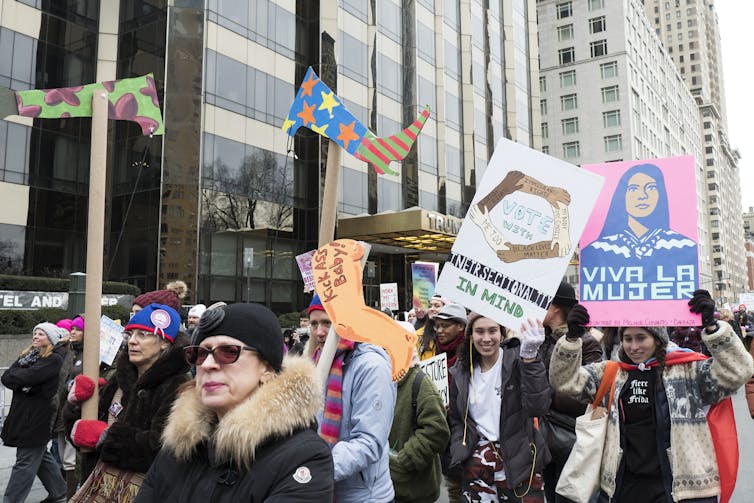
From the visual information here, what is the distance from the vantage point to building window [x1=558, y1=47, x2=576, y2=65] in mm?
69856

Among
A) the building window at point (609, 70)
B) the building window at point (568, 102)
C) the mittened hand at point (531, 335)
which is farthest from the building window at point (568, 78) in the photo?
the mittened hand at point (531, 335)

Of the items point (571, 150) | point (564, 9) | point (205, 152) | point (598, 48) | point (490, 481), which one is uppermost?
point (564, 9)

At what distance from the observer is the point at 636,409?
143 inches

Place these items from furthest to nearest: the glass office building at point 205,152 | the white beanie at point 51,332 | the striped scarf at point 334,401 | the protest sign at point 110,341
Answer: the glass office building at point 205,152 → the white beanie at point 51,332 → the protest sign at point 110,341 → the striped scarf at point 334,401

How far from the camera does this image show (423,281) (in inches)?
458

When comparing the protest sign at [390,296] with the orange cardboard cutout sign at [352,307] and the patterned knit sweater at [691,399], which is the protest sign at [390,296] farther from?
the orange cardboard cutout sign at [352,307]

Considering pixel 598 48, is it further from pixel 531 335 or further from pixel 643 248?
pixel 531 335

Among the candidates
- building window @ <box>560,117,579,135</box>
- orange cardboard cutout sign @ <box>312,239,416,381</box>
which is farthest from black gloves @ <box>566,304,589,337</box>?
building window @ <box>560,117,579,135</box>

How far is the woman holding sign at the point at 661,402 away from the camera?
131 inches

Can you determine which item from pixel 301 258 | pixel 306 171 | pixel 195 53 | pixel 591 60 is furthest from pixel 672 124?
pixel 301 258

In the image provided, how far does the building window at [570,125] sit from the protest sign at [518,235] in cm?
6918

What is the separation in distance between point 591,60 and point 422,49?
4180cm

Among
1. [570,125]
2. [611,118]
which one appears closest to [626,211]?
[611,118]

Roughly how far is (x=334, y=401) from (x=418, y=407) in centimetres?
109
